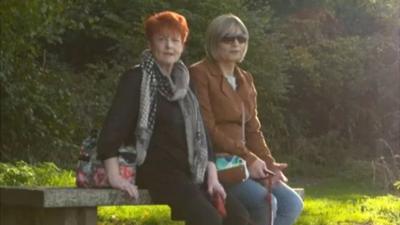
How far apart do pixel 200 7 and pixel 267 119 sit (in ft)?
8.93

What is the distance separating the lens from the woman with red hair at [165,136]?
498cm

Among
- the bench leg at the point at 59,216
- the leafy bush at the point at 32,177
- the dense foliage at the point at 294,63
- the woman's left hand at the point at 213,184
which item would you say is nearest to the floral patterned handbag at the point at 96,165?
the bench leg at the point at 59,216

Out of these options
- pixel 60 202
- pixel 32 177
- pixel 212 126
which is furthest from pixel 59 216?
pixel 32 177

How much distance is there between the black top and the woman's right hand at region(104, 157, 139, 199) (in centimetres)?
12

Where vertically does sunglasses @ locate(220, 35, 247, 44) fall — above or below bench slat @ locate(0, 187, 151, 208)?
above

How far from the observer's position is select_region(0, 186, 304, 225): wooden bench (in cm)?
490

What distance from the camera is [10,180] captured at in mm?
9156

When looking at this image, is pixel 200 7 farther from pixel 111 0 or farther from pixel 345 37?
pixel 345 37

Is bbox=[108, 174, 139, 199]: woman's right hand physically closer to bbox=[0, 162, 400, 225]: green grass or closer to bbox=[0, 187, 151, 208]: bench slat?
bbox=[0, 187, 151, 208]: bench slat

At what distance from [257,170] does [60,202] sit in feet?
4.02

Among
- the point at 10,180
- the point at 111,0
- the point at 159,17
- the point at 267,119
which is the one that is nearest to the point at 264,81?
the point at 267,119

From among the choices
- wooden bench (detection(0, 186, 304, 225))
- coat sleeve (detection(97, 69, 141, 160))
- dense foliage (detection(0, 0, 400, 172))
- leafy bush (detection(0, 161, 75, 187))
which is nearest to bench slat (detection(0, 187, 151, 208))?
wooden bench (detection(0, 186, 304, 225))

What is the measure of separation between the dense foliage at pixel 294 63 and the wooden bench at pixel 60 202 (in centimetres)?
912

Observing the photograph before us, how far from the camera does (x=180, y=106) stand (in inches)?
202
